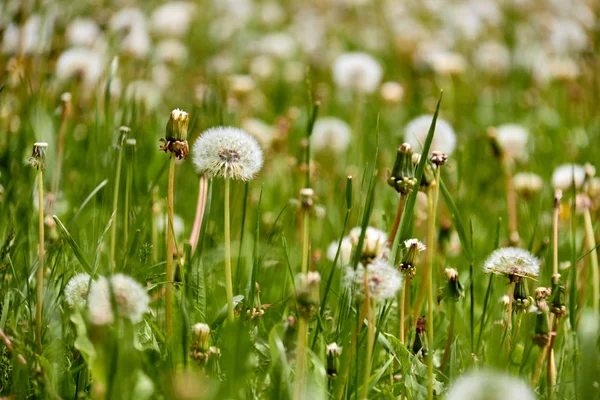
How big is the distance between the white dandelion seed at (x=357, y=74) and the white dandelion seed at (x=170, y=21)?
4.14 ft

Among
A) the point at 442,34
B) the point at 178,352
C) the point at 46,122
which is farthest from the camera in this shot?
the point at 442,34

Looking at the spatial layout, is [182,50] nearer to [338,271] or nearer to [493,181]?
[493,181]

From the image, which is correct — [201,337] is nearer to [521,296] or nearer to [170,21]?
[521,296]

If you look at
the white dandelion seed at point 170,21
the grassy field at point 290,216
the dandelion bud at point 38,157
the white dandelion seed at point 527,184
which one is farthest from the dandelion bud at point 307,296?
the white dandelion seed at point 170,21

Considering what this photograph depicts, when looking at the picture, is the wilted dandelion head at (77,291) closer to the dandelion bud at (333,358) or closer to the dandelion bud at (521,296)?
the dandelion bud at (333,358)

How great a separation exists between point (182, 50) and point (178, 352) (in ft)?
9.81

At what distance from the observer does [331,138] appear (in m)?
2.70

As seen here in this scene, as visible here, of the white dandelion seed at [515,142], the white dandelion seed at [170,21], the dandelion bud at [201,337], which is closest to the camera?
the dandelion bud at [201,337]

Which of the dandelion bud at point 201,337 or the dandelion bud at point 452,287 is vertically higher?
the dandelion bud at point 452,287

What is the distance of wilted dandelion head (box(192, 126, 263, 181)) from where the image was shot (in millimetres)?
1103

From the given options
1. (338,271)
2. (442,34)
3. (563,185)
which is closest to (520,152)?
(563,185)

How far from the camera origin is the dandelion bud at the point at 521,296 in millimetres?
1065

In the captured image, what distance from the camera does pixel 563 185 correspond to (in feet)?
6.81

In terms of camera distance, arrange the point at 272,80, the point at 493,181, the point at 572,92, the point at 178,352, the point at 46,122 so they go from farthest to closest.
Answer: the point at 272,80 → the point at 572,92 → the point at 493,181 → the point at 46,122 → the point at 178,352
